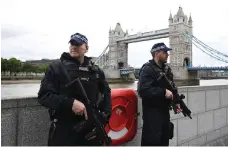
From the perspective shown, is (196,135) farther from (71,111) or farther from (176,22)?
(176,22)

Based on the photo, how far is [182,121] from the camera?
12.4ft

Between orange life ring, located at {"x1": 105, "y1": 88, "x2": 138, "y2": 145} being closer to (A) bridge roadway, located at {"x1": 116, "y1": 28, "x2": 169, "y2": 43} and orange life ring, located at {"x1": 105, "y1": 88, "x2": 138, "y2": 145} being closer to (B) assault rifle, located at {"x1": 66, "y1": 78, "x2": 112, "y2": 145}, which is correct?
(B) assault rifle, located at {"x1": 66, "y1": 78, "x2": 112, "y2": 145}

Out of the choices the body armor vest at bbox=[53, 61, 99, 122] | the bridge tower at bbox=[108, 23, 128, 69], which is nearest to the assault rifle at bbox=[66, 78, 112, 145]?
the body armor vest at bbox=[53, 61, 99, 122]

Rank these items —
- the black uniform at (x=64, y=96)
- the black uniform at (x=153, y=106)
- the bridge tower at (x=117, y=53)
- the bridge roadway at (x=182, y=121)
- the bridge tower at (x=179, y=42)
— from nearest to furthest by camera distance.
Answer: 1. the black uniform at (x=64, y=96)
2. the bridge roadway at (x=182, y=121)
3. the black uniform at (x=153, y=106)
4. the bridge tower at (x=179, y=42)
5. the bridge tower at (x=117, y=53)

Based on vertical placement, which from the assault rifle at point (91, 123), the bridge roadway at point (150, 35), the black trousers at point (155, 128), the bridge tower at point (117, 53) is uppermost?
the bridge roadway at point (150, 35)

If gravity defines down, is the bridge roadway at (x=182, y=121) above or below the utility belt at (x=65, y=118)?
below

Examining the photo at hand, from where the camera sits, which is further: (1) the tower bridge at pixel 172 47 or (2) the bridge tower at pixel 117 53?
(2) the bridge tower at pixel 117 53

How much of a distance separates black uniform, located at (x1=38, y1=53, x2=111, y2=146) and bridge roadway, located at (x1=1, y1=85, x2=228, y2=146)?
38cm

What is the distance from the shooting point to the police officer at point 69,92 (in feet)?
5.63

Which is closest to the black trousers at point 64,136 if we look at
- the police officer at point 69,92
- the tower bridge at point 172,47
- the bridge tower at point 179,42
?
the police officer at point 69,92

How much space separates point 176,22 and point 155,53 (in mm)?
59117

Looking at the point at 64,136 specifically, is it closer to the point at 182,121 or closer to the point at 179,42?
the point at 182,121

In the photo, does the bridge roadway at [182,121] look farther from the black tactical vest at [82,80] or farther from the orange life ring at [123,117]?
the black tactical vest at [82,80]

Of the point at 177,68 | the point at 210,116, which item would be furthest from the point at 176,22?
the point at 210,116
